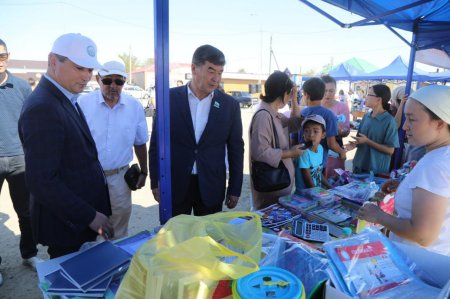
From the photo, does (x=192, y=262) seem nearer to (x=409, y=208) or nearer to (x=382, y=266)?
(x=382, y=266)

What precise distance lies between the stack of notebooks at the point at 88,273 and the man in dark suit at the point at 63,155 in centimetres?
27

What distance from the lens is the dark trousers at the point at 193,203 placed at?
2.26 meters

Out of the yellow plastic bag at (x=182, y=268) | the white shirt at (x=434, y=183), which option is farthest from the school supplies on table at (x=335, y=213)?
the yellow plastic bag at (x=182, y=268)

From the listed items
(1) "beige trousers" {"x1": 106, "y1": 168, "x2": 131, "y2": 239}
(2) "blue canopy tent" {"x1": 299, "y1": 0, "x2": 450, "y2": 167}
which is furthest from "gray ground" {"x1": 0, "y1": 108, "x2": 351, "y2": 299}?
(2) "blue canopy tent" {"x1": 299, "y1": 0, "x2": 450, "y2": 167}

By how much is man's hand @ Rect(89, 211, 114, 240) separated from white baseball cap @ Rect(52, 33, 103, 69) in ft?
2.59

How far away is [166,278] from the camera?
781 millimetres

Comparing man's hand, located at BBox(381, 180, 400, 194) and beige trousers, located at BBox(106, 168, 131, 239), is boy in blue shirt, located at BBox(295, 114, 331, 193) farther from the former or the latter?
beige trousers, located at BBox(106, 168, 131, 239)

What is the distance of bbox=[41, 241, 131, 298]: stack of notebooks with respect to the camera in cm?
106

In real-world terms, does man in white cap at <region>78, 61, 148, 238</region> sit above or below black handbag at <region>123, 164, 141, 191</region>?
above

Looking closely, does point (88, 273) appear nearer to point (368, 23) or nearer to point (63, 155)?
point (63, 155)

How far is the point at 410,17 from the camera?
3977mm

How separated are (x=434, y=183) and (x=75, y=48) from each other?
1.79 m

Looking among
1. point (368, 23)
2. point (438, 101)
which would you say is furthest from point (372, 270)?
point (368, 23)

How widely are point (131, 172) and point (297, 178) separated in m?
1.51
